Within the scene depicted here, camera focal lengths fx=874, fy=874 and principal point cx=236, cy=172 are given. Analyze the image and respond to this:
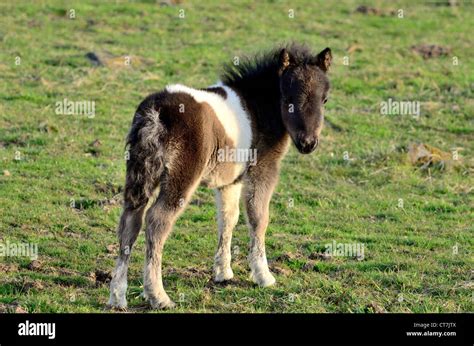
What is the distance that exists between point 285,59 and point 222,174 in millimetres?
1614

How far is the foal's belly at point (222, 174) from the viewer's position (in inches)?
380

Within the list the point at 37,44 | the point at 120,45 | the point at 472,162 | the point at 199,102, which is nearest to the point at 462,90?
the point at 472,162

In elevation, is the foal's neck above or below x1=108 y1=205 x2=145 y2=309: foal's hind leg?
above

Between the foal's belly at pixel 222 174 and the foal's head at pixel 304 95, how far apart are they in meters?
0.75

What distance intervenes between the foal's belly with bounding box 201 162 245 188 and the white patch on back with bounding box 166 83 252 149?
0.78ft

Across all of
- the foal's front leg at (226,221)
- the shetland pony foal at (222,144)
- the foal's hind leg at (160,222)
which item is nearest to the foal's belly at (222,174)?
the shetland pony foal at (222,144)

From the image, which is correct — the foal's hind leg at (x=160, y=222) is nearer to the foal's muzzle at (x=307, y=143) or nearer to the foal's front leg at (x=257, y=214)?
the foal's front leg at (x=257, y=214)

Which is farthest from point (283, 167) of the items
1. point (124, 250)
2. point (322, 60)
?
point (124, 250)

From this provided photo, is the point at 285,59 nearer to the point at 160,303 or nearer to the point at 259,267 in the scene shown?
the point at 259,267

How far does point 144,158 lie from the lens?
887cm

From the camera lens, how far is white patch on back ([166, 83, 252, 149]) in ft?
31.0

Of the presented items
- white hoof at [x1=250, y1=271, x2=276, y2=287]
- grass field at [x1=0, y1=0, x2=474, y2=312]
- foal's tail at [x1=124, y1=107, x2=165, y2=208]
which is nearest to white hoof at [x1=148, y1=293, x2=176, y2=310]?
grass field at [x1=0, y1=0, x2=474, y2=312]

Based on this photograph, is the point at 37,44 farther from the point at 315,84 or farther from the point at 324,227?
the point at 315,84

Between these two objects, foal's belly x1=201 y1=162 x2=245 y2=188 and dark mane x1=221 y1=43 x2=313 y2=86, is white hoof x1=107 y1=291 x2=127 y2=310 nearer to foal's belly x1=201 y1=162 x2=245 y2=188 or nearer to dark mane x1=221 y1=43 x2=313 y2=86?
foal's belly x1=201 y1=162 x2=245 y2=188
